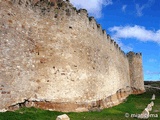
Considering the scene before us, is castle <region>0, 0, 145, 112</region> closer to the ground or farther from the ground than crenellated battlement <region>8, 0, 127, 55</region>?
closer to the ground

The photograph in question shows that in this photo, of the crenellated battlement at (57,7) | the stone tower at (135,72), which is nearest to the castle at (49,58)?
the crenellated battlement at (57,7)

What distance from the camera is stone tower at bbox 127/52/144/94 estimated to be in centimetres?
3497

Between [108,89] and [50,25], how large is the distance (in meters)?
8.07

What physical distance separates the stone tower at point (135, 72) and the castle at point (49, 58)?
18125 millimetres

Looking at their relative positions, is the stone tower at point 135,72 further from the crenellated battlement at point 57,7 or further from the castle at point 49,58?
the crenellated battlement at point 57,7

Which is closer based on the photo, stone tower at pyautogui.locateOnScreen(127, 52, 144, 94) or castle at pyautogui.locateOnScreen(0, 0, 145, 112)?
castle at pyautogui.locateOnScreen(0, 0, 145, 112)

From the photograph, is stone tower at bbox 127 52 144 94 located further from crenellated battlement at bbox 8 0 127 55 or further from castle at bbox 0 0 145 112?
crenellated battlement at bbox 8 0 127 55

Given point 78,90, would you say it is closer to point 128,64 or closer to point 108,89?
point 108,89

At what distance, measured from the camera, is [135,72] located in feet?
115

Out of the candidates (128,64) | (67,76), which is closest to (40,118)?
(67,76)

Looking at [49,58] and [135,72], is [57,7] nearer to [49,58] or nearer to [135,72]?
[49,58]

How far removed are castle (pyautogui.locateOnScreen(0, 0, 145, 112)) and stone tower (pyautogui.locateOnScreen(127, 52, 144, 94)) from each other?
18125 mm

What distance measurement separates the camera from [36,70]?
12758 millimetres

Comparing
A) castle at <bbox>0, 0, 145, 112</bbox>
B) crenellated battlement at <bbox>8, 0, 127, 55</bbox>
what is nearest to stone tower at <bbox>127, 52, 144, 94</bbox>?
castle at <bbox>0, 0, 145, 112</bbox>
